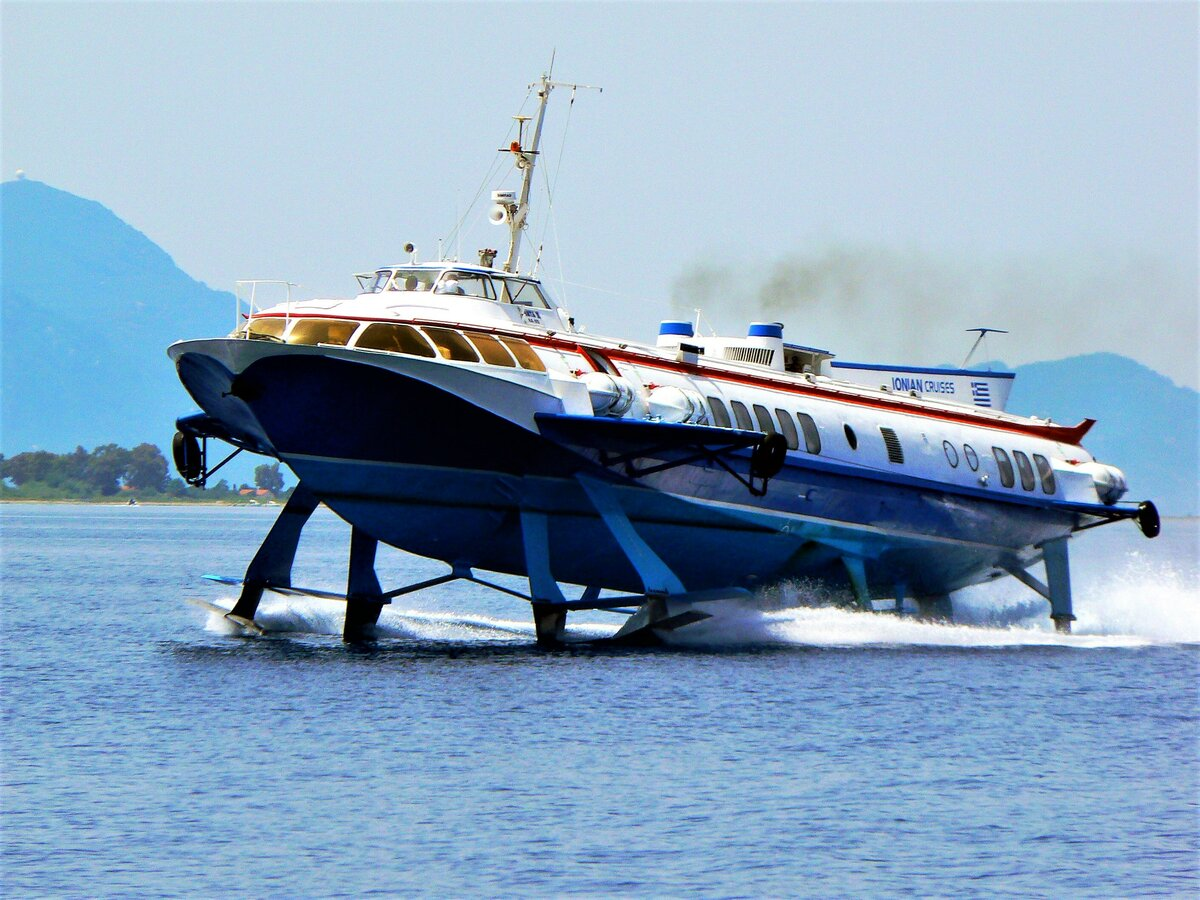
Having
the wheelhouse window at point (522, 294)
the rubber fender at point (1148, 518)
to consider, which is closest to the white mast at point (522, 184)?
the wheelhouse window at point (522, 294)

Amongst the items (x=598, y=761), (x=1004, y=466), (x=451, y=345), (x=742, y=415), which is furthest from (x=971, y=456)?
(x=598, y=761)

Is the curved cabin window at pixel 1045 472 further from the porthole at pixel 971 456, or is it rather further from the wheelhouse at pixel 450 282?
the wheelhouse at pixel 450 282

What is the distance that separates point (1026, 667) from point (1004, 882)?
17230 millimetres

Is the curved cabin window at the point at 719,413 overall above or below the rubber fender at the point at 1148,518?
above

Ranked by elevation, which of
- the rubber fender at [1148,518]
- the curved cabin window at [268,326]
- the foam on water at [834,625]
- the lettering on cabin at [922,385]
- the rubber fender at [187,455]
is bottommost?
the foam on water at [834,625]

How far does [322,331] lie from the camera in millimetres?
32344

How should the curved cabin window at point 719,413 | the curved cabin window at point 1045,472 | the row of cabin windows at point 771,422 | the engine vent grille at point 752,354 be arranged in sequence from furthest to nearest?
the curved cabin window at point 1045,472, the engine vent grille at point 752,354, the row of cabin windows at point 771,422, the curved cabin window at point 719,413

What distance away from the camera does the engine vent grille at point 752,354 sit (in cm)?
3981

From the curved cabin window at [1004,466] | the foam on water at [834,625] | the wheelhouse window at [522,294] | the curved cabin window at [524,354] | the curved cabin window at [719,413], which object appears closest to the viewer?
the curved cabin window at [524,354]

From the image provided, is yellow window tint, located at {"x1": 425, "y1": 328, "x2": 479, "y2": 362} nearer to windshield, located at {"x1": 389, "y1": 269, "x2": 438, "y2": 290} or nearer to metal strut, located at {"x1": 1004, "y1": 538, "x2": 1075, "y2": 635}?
windshield, located at {"x1": 389, "y1": 269, "x2": 438, "y2": 290}

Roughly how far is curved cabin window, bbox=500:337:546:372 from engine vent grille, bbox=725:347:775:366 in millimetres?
7687

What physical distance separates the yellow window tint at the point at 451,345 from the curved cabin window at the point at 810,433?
8.49 metres

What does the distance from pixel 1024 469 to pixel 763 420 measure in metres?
9.07

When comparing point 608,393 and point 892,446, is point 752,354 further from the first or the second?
point 608,393
